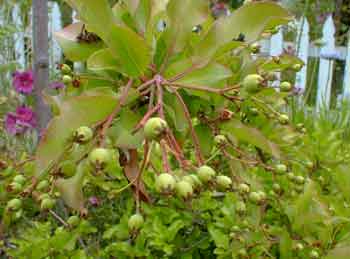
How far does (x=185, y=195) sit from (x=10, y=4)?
10.5 ft

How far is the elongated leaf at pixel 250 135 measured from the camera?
2.11ft

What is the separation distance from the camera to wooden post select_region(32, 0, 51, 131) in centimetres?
133

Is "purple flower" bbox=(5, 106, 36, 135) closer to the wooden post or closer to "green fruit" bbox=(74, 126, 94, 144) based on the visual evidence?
the wooden post

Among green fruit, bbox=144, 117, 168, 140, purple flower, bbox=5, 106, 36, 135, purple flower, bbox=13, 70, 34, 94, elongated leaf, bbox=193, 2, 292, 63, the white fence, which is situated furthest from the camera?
the white fence

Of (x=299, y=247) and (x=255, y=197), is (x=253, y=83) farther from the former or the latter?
(x=299, y=247)

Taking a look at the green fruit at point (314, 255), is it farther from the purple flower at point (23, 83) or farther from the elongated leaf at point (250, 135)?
the purple flower at point (23, 83)

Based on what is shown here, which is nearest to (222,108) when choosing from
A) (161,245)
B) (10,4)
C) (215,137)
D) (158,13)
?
(215,137)

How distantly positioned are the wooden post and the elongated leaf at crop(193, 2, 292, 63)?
0.83 metres

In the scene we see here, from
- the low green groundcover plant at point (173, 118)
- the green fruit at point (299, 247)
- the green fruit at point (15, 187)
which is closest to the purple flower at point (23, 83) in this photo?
the low green groundcover plant at point (173, 118)

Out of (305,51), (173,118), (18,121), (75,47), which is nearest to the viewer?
(173,118)

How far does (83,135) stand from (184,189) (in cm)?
11

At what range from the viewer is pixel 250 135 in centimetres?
65

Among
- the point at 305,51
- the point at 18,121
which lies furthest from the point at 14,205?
the point at 305,51

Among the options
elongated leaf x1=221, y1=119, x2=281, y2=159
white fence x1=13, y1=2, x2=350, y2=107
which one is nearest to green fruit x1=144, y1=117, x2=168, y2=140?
elongated leaf x1=221, y1=119, x2=281, y2=159
